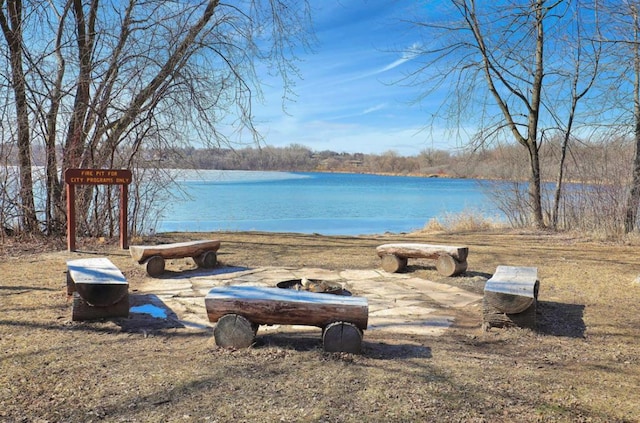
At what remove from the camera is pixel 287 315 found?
336cm

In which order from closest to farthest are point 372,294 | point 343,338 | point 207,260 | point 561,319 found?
point 343,338 → point 561,319 → point 372,294 → point 207,260

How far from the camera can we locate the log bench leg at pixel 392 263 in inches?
249

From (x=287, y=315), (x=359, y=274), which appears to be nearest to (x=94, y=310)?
(x=287, y=315)

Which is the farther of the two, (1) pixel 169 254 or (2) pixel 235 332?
(1) pixel 169 254

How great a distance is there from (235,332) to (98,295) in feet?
4.31

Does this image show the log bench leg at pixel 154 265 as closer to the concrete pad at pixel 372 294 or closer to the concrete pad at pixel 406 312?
the concrete pad at pixel 372 294

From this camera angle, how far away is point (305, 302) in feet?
11.0

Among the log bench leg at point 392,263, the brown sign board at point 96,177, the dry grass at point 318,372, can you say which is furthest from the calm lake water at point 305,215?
the dry grass at point 318,372

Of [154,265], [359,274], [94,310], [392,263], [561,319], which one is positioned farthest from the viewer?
[392,263]

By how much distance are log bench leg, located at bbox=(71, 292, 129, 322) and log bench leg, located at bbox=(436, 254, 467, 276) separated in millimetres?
3563

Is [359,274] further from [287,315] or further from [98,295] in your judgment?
[98,295]

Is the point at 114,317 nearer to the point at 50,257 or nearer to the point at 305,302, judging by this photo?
the point at 305,302

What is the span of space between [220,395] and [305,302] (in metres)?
0.90

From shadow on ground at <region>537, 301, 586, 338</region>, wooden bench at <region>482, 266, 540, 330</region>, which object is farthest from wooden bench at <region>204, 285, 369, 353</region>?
shadow on ground at <region>537, 301, 586, 338</region>
